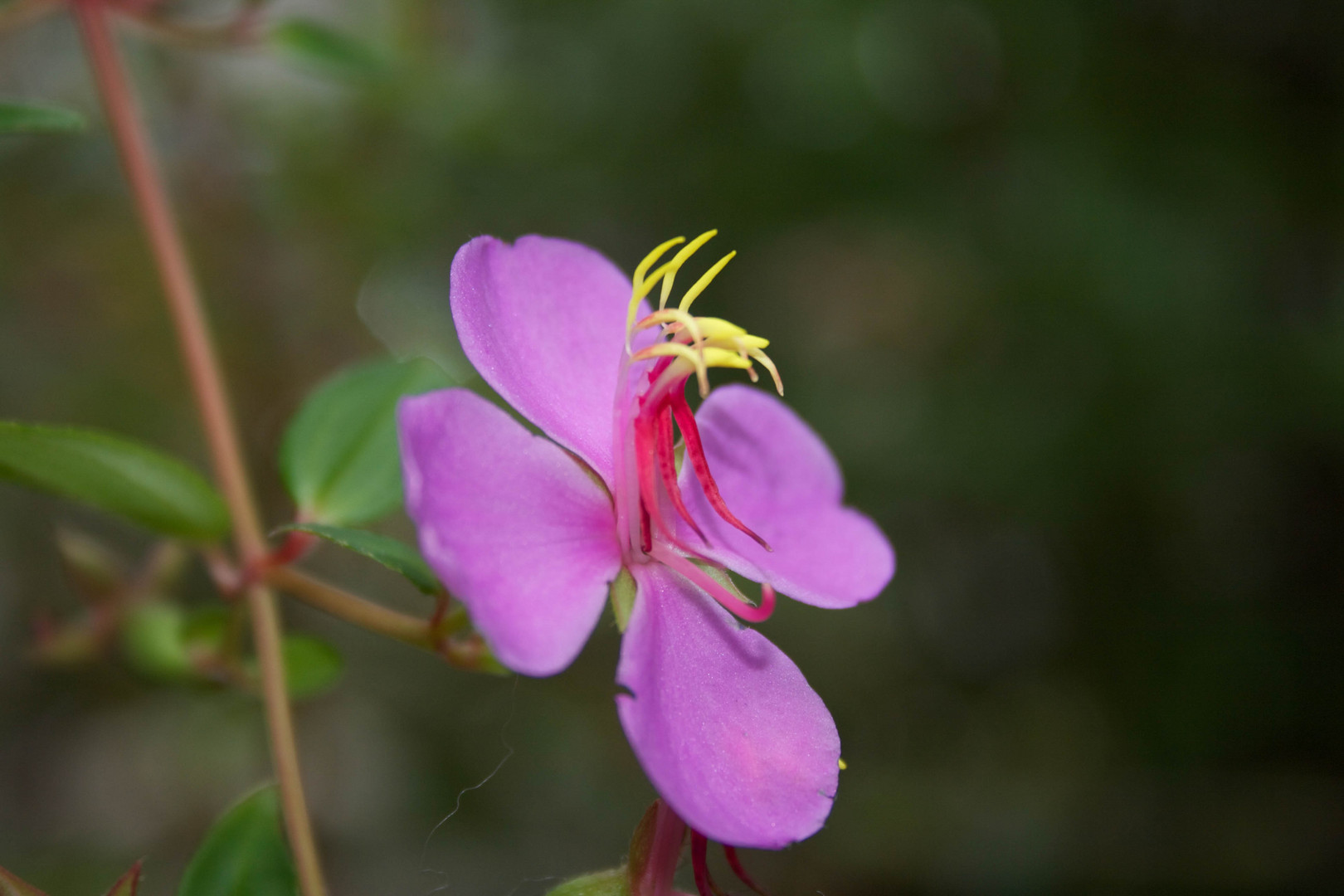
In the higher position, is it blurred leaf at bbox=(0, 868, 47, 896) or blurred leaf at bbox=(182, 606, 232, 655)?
blurred leaf at bbox=(0, 868, 47, 896)

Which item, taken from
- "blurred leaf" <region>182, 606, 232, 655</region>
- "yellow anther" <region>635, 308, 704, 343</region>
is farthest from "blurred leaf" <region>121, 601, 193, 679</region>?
"yellow anther" <region>635, 308, 704, 343</region>

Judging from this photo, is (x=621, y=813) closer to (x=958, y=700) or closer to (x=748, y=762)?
(x=958, y=700)

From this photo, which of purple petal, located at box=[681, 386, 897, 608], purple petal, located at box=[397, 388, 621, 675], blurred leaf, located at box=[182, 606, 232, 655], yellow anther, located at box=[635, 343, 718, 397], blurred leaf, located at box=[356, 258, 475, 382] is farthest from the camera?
blurred leaf, located at box=[356, 258, 475, 382]

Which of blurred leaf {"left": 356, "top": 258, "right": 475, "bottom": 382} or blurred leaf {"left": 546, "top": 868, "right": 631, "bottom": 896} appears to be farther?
blurred leaf {"left": 356, "top": 258, "right": 475, "bottom": 382}

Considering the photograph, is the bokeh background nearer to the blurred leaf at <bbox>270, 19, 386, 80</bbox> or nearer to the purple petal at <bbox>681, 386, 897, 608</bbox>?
the blurred leaf at <bbox>270, 19, 386, 80</bbox>

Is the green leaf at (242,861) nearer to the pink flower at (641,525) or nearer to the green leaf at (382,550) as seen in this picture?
the green leaf at (382,550)

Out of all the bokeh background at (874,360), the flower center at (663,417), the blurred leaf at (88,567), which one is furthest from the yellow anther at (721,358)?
the bokeh background at (874,360)

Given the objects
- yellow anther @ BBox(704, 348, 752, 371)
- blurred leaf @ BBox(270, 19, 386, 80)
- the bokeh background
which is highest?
blurred leaf @ BBox(270, 19, 386, 80)

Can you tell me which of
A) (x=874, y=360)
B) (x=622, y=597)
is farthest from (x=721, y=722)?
(x=874, y=360)

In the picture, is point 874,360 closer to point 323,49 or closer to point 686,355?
point 323,49
